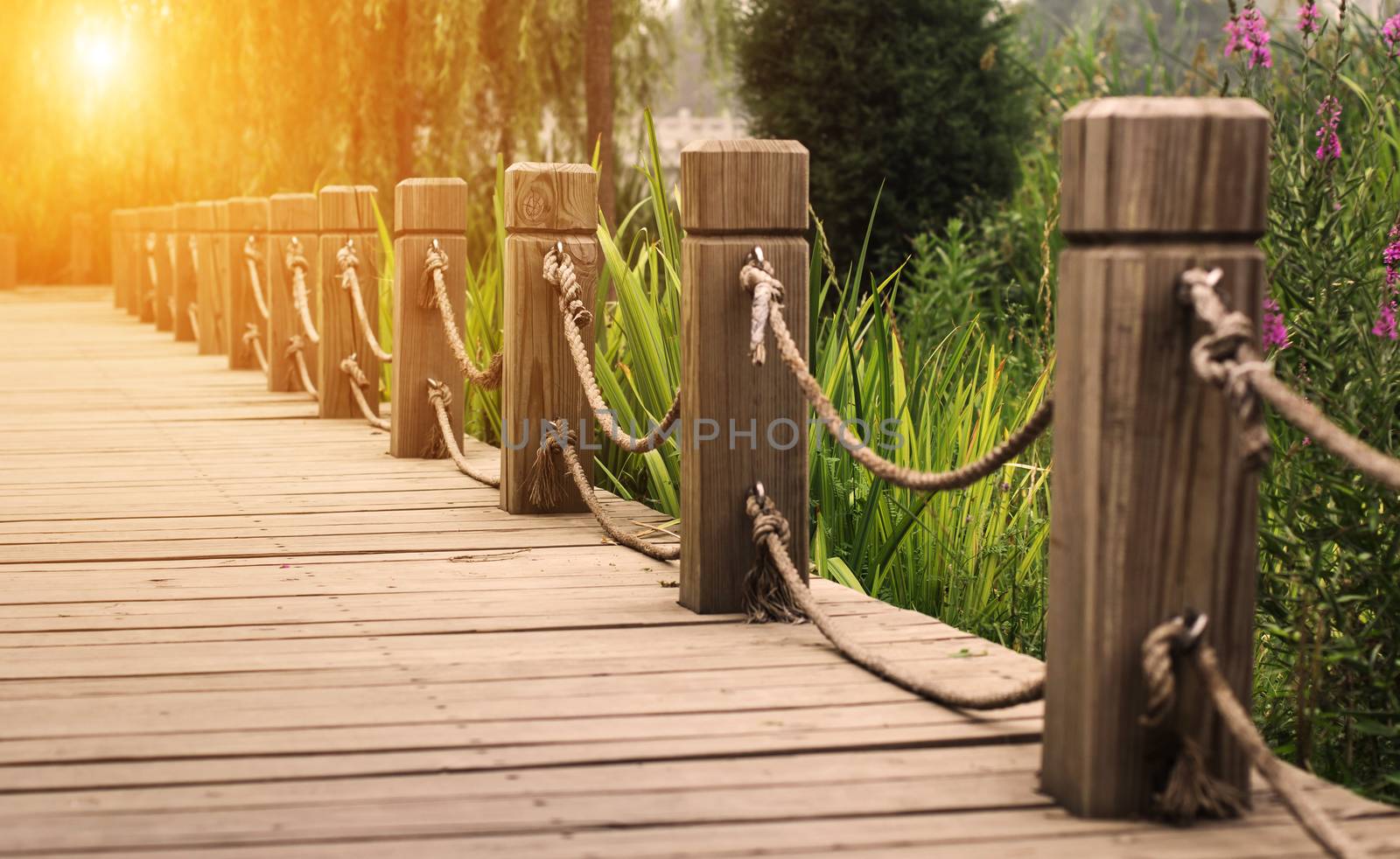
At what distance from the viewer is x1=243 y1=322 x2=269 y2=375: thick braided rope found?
8.11 m

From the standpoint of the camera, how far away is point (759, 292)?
281cm

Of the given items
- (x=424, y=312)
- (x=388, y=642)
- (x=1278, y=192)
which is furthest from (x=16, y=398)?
(x=1278, y=192)

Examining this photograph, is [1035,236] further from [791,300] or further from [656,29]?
[791,300]

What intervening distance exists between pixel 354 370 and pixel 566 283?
2.33 metres

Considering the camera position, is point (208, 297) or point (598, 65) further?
point (208, 297)

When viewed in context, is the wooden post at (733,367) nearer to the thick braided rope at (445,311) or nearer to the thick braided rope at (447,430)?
the thick braided rope at (445,311)

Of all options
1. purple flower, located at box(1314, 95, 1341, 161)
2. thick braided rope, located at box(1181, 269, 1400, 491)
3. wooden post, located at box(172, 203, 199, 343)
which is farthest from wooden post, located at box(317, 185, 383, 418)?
wooden post, located at box(172, 203, 199, 343)

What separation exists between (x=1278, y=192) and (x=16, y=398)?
5.57m

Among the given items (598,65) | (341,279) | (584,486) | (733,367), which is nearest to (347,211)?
(341,279)

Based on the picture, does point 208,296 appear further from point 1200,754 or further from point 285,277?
point 1200,754

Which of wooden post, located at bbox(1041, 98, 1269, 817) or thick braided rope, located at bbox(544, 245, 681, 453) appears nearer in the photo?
wooden post, located at bbox(1041, 98, 1269, 817)

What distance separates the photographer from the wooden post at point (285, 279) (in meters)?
6.70

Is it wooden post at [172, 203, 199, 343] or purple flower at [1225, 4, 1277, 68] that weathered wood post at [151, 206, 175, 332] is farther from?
purple flower at [1225, 4, 1277, 68]

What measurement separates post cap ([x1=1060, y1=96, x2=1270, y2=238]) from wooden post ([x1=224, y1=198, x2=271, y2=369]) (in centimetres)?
686
